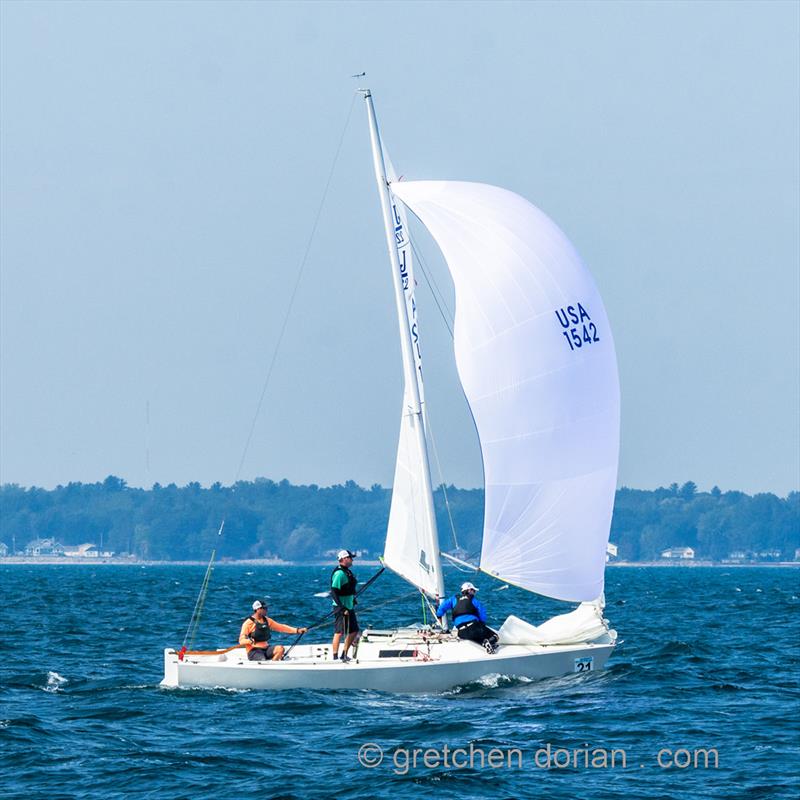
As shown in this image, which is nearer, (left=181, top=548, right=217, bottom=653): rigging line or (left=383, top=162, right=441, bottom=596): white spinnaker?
(left=181, top=548, right=217, bottom=653): rigging line

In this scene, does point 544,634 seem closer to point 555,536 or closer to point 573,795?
point 555,536

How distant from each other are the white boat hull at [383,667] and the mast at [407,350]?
55.2 inches

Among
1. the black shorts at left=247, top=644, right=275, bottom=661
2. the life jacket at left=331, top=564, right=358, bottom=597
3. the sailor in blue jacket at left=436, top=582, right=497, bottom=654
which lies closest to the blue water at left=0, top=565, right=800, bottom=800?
the sailor in blue jacket at left=436, top=582, right=497, bottom=654

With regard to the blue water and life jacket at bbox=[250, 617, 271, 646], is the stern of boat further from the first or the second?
life jacket at bbox=[250, 617, 271, 646]

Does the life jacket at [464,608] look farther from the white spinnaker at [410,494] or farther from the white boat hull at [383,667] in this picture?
the white spinnaker at [410,494]

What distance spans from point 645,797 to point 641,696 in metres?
6.25

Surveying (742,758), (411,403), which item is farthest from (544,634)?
(742,758)

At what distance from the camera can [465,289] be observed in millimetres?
22125

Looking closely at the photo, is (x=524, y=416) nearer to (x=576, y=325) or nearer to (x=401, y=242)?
(x=576, y=325)

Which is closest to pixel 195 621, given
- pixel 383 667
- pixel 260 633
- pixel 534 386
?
pixel 260 633

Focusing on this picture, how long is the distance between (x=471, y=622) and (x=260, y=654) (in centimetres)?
307

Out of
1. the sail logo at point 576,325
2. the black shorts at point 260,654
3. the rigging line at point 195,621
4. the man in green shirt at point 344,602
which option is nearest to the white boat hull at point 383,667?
the black shorts at point 260,654

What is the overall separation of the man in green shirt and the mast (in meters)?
1.56

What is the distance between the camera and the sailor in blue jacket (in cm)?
2172
